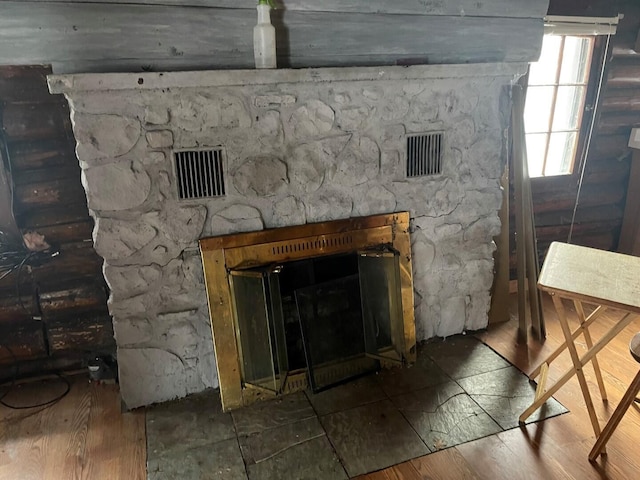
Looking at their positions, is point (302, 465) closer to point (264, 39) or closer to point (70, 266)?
point (70, 266)

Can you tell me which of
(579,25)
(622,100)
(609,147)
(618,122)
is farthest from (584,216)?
(579,25)

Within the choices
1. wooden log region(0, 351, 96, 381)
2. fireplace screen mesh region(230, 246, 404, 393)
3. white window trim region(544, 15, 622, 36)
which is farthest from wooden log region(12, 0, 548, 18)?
wooden log region(0, 351, 96, 381)

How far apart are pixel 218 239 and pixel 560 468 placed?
151 centimetres

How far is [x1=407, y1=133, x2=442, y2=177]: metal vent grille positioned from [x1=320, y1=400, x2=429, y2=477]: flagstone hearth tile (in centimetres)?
105

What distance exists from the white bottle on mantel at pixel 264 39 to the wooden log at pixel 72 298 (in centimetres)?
129

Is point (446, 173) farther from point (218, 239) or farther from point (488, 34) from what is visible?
point (218, 239)

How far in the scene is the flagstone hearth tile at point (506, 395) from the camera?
1933mm

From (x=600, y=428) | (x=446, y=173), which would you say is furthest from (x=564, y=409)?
(x=446, y=173)

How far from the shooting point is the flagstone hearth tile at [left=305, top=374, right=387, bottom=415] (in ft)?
6.65

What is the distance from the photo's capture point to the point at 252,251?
1993mm

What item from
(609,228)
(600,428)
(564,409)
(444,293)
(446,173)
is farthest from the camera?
(609,228)

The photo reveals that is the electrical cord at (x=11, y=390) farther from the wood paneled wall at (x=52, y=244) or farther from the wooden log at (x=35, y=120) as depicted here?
the wooden log at (x=35, y=120)

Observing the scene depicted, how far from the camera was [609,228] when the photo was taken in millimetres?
3248

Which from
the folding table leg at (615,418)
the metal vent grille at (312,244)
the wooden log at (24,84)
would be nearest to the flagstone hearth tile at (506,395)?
the folding table leg at (615,418)
